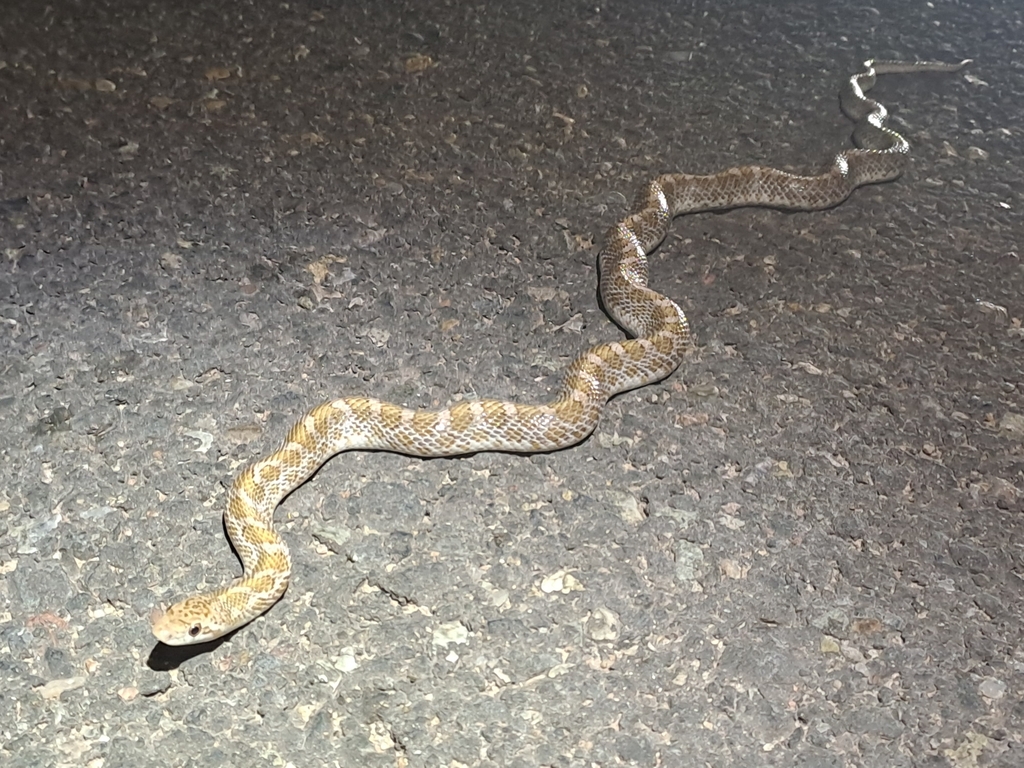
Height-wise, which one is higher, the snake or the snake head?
the snake

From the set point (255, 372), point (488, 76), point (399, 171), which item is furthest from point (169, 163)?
point (488, 76)

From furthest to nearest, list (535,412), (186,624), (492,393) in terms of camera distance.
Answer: (492,393) < (535,412) < (186,624)

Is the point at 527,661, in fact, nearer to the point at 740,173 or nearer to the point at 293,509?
the point at 293,509

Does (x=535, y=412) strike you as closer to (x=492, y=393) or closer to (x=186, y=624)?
(x=492, y=393)

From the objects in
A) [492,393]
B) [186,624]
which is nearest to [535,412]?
[492,393]

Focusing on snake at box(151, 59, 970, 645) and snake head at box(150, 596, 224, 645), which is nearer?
snake head at box(150, 596, 224, 645)

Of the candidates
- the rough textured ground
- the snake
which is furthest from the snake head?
the rough textured ground

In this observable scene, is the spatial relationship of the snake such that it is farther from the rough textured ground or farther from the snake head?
the rough textured ground
